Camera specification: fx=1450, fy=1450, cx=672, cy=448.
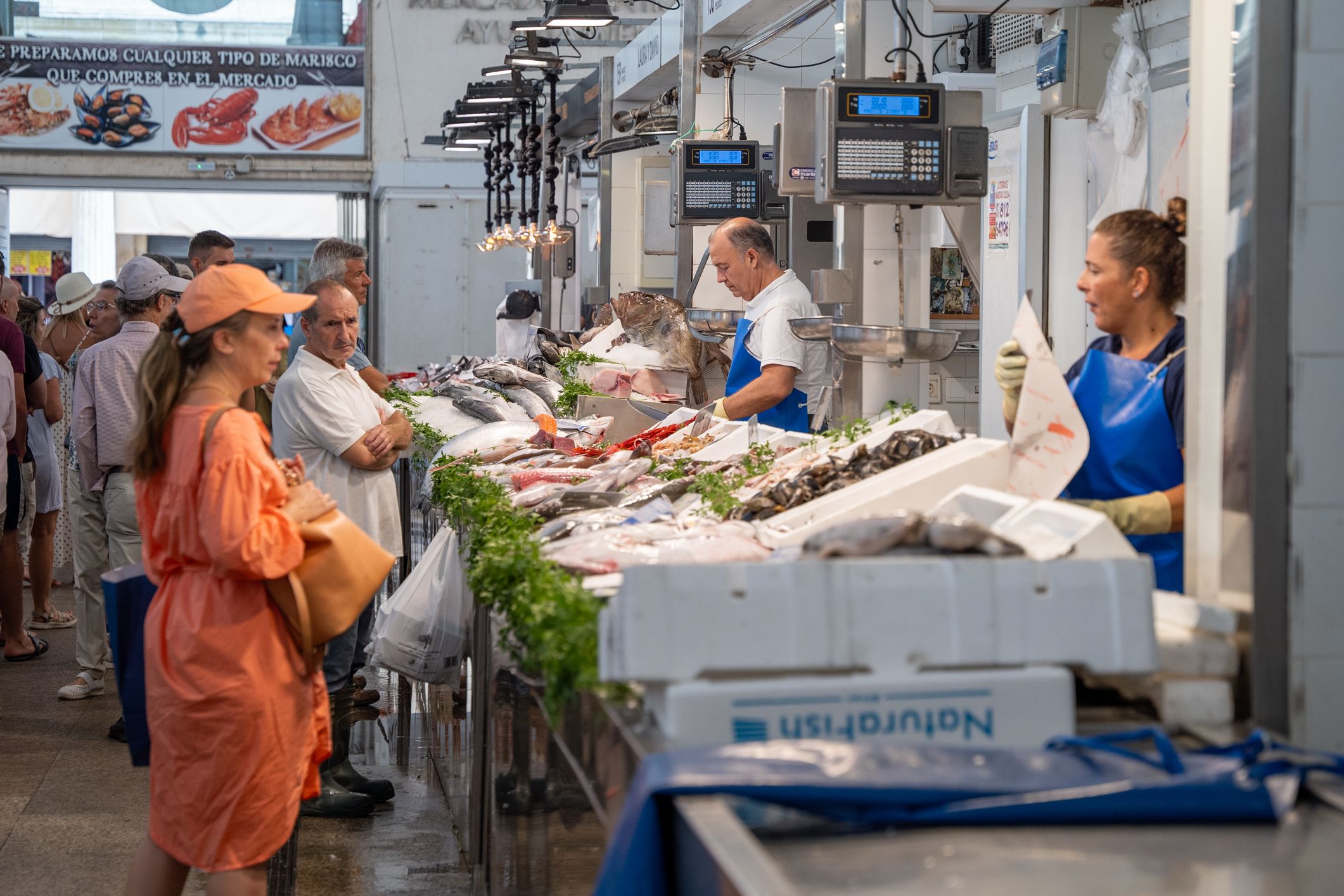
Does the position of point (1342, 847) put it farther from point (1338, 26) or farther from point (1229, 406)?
point (1338, 26)

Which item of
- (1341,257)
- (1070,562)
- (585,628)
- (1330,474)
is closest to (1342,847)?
(1070,562)

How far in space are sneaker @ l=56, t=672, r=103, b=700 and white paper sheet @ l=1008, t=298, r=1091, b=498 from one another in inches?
197

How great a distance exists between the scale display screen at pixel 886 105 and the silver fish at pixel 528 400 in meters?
2.76

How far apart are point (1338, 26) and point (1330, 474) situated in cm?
71

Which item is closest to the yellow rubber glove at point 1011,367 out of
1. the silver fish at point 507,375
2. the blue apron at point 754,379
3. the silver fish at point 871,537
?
the silver fish at point 871,537

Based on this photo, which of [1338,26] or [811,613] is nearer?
[811,613]

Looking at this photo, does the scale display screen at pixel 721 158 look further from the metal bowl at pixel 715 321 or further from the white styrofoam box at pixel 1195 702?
the white styrofoam box at pixel 1195 702

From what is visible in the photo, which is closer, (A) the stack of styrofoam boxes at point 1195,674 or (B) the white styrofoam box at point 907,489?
(A) the stack of styrofoam boxes at point 1195,674

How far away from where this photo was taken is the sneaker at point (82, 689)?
651 cm

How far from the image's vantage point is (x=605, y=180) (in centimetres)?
1244

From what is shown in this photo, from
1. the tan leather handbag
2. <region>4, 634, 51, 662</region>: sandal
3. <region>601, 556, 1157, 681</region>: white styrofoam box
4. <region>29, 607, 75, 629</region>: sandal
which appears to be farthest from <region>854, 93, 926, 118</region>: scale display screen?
<region>29, 607, 75, 629</region>: sandal

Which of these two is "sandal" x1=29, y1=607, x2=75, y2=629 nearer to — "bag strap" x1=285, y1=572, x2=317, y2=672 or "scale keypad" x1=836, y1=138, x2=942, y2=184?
"scale keypad" x1=836, y1=138, x2=942, y2=184

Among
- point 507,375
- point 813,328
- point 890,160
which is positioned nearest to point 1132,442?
point 813,328

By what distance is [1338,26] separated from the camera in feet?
7.57
